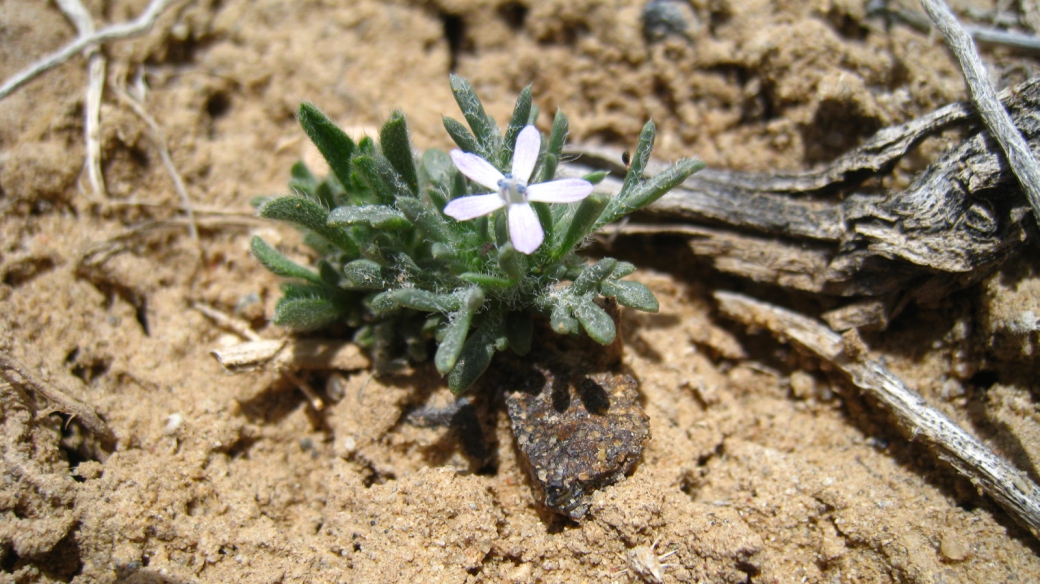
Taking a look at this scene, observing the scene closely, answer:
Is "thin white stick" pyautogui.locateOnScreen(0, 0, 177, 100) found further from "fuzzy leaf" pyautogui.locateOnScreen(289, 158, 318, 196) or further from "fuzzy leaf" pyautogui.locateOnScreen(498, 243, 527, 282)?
"fuzzy leaf" pyautogui.locateOnScreen(498, 243, 527, 282)

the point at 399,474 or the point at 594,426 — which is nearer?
the point at 594,426

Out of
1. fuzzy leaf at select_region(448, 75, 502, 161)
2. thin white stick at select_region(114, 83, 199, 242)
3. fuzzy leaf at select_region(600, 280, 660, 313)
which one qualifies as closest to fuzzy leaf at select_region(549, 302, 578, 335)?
A: fuzzy leaf at select_region(600, 280, 660, 313)

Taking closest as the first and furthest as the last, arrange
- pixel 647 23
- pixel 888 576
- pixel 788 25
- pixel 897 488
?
1. pixel 888 576
2. pixel 897 488
3. pixel 788 25
4. pixel 647 23

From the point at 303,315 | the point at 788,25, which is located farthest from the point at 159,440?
the point at 788,25

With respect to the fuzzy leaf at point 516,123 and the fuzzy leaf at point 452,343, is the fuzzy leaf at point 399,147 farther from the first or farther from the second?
the fuzzy leaf at point 452,343

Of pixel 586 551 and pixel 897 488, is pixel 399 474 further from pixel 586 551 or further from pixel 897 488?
pixel 897 488

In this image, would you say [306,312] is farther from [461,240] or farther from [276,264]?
[461,240]

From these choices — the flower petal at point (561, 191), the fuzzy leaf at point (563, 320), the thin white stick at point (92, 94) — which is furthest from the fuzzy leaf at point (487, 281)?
the thin white stick at point (92, 94)

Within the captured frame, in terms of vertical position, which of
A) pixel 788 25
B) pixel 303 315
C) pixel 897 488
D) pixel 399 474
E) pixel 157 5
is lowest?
pixel 399 474
